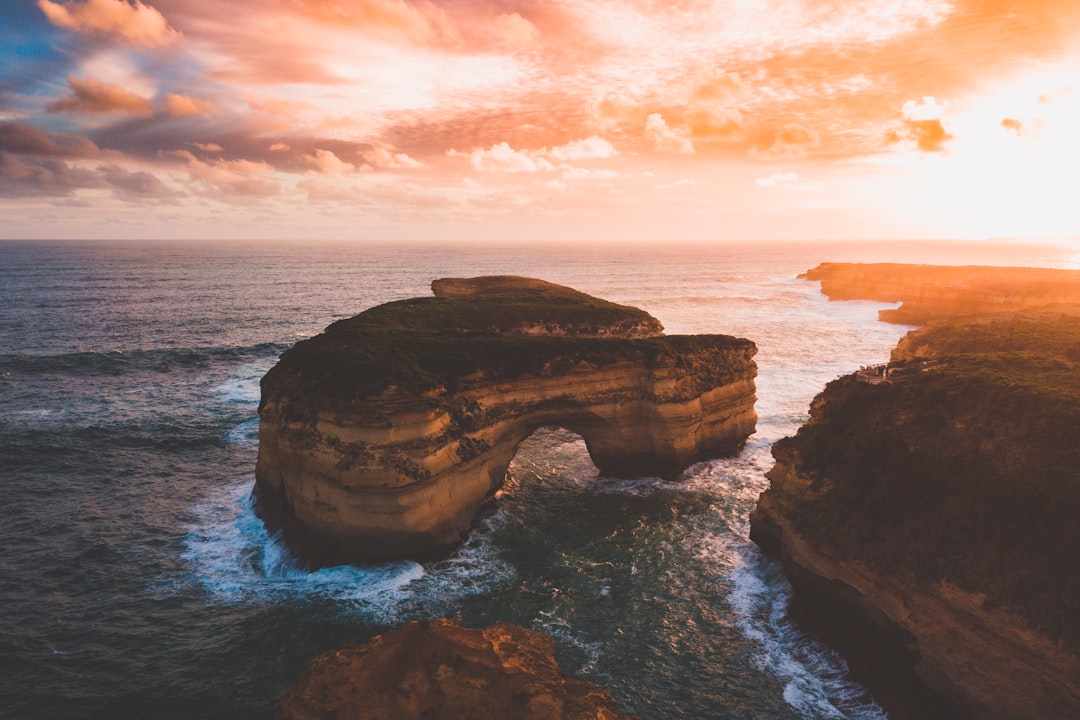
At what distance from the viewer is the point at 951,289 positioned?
76938 mm

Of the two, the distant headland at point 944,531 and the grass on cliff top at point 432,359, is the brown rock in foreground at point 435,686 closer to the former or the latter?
the distant headland at point 944,531

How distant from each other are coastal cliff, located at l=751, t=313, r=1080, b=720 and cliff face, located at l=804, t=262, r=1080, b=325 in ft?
168

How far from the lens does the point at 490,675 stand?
13.2 meters

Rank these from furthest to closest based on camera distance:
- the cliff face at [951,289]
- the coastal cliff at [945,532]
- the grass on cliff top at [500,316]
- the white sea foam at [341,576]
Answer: the cliff face at [951,289]
the grass on cliff top at [500,316]
the white sea foam at [341,576]
the coastal cliff at [945,532]

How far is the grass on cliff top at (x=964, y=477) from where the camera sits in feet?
47.8

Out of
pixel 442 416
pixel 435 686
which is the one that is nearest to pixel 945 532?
pixel 435 686

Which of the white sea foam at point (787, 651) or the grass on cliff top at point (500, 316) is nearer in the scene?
the white sea foam at point (787, 651)

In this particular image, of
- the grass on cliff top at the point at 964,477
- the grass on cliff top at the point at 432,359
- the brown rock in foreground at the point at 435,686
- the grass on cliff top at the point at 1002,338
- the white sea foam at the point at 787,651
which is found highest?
the grass on cliff top at the point at 1002,338

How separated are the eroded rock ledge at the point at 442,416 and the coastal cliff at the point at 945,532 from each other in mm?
8490

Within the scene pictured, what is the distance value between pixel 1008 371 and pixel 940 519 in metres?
8.86

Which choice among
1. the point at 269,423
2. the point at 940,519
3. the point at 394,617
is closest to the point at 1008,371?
the point at 940,519

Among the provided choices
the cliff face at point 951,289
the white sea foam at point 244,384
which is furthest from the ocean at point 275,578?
the cliff face at point 951,289

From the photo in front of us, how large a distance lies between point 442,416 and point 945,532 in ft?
55.7

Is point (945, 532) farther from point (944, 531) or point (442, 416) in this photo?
point (442, 416)
